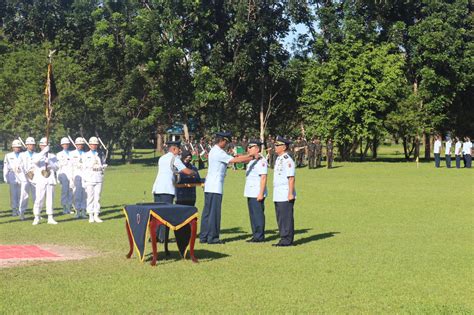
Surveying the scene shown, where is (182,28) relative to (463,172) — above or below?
above

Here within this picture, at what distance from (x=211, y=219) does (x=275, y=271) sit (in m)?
3.21

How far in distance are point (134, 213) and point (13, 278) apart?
220 centimetres

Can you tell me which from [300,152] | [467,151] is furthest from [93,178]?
[467,151]

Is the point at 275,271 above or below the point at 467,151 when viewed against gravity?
below

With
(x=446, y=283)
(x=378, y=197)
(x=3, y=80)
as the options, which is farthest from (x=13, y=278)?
(x=3, y=80)

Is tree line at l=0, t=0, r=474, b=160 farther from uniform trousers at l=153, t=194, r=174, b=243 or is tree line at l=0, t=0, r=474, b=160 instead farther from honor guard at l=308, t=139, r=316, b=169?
uniform trousers at l=153, t=194, r=174, b=243

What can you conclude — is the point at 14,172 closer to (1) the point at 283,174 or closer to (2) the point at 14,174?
(2) the point at 14,174

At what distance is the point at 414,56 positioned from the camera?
171 ft

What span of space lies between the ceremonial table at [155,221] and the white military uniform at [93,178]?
6.06 metres

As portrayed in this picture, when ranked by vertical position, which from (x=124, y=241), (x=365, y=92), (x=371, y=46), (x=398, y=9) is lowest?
A: (x=124, y=241)

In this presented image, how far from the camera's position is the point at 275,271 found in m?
10.5

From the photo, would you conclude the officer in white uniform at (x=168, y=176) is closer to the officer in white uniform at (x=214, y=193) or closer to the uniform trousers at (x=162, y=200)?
the uniform trousers at (x=162, y=200)

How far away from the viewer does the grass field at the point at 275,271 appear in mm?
8453

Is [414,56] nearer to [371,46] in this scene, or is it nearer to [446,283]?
[371,46]
